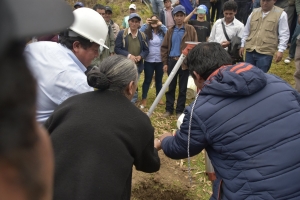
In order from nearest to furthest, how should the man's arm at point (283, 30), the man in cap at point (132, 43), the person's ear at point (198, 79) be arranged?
the person's ear at point (198, 79), the man's arm at point (283, 30), the man in cap at point (132, 43)

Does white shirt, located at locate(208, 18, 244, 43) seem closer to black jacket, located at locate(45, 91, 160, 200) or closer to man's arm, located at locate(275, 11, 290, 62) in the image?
man's arm, located at locate(275, 11, 290, 62)

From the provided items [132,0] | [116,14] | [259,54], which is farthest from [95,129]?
[132,0]

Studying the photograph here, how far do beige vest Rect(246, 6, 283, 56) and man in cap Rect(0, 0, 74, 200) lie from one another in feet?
19.5

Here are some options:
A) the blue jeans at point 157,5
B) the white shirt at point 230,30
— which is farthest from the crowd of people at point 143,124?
the blue jeans at point 157,5

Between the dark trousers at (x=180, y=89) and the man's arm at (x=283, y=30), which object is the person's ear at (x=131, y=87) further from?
the man's arm at (x=283, y=30)

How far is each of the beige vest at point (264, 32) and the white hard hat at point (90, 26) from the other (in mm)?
4090

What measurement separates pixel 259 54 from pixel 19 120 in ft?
20.2

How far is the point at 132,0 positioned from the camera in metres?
13.7

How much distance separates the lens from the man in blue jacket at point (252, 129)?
6.51 feet

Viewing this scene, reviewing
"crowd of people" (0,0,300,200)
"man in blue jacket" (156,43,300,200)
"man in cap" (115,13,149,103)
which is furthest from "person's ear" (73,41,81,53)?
"man in cap" (115,13,149,103)

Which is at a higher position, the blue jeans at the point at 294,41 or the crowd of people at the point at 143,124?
the crowd of people at the point at 143,124

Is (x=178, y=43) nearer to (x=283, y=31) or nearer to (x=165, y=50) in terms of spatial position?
(x=165, y=50)

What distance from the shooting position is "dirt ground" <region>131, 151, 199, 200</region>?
14.1 feet

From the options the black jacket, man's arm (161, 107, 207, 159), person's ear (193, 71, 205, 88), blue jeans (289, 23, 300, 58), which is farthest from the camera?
blue jeans (289, 23, 300, 58)
